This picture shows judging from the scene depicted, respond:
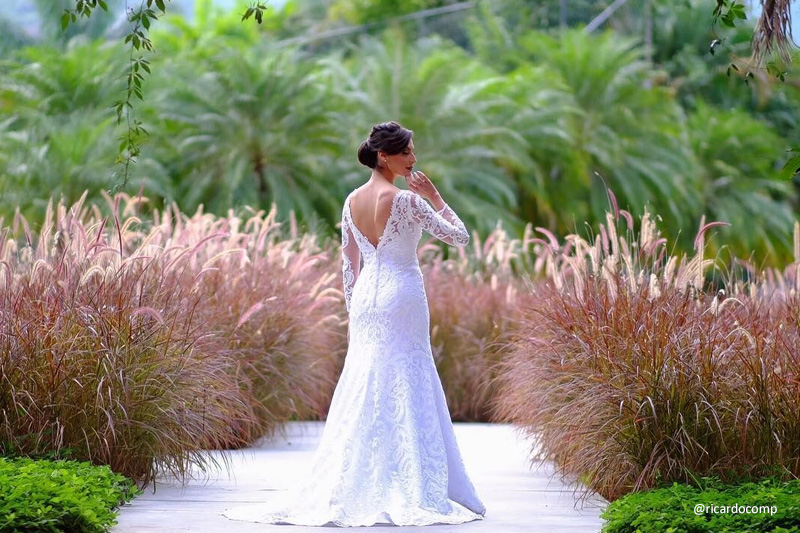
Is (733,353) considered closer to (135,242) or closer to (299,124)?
(135,242)

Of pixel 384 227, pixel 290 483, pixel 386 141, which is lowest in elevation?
pixel 290 483

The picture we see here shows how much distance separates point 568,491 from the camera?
22.9ft

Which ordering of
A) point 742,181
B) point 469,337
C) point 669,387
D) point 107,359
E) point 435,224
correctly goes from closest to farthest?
point 669,387 < point 435,224 < point 107,359 < point 469,337 < point 742,181

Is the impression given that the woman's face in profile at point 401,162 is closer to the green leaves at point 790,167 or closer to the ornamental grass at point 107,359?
the ornamental grass at point 107,359

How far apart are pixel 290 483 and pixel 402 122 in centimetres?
1551

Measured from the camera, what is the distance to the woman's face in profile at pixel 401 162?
20.4 feet

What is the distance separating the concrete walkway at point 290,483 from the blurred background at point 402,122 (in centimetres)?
825

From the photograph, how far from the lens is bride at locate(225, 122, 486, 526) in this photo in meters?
5.76

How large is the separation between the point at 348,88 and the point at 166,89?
406 cm

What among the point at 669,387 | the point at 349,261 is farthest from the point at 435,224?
the point at 669,387

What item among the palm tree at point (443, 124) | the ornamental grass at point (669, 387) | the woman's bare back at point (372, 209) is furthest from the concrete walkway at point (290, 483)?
the palm tree at point (443, 124)

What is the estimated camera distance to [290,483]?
283 inches

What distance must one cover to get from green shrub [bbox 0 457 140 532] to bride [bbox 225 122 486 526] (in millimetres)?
640

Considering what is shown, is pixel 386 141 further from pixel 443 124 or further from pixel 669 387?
pixel 443 124
